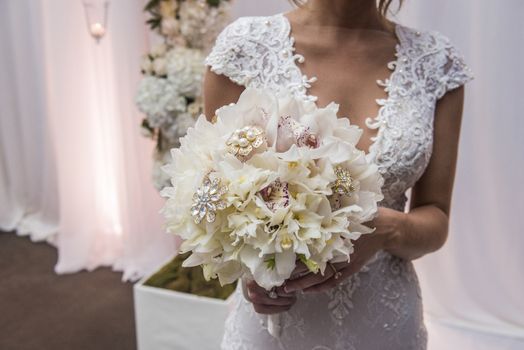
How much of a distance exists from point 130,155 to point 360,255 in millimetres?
2251

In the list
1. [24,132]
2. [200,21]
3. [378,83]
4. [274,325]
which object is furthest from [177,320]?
[24,132]

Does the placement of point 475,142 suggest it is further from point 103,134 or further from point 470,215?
point 103,134

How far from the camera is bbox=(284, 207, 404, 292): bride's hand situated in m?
0.85

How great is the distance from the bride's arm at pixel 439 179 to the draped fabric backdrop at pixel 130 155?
1.18 m

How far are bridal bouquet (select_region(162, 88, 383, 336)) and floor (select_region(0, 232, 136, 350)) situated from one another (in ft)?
6.68

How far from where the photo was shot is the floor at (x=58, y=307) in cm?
266

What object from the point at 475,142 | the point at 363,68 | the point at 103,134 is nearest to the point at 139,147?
the point at 103,134

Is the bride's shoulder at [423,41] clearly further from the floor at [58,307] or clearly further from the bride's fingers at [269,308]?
the floor at [58,307]

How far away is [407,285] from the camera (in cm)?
117

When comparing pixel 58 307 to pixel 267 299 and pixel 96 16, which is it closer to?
pixel 96 16

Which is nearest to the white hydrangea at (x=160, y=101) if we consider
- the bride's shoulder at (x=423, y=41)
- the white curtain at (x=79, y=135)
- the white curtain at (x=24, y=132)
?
the white curtain at (x=79, y=135)

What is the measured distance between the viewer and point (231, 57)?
3.65 feet

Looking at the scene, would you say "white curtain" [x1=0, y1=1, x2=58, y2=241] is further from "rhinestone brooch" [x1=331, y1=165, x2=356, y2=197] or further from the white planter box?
"rhinestone brooch" [x1=331, y1=165, x2=356, y2=197]

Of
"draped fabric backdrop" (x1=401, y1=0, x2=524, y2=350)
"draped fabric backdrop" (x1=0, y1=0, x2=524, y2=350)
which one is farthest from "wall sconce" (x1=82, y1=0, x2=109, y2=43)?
"draped fabric backdrop" (x1=401, y1=0, x2=524, y2=350)
